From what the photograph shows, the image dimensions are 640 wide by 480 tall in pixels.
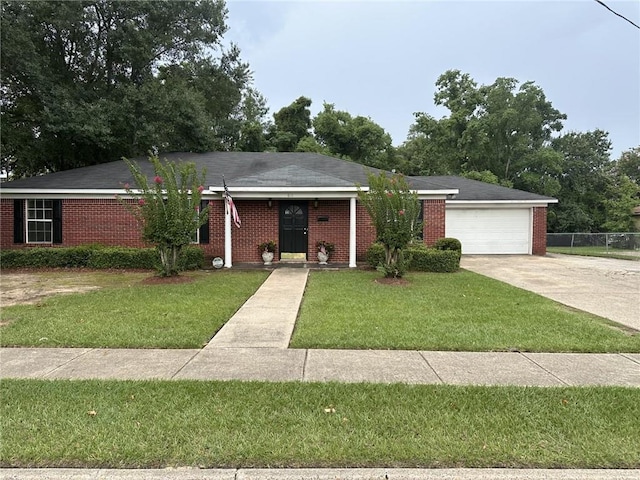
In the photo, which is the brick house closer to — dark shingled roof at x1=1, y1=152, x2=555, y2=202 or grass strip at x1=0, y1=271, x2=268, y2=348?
dark shingled roof at x1=1, y1=152, x2=555, y2=202

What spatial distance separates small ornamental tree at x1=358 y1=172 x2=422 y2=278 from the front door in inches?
160

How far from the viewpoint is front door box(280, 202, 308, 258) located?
14.2 m

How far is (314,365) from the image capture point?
14.9 feet

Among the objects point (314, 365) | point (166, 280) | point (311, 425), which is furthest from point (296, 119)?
point (311, 425)

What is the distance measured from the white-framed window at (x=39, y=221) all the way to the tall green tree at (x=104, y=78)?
14.7ft

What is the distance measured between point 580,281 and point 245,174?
11.9 meters

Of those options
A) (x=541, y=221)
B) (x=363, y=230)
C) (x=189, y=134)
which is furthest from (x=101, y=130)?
(x=541, y=221)

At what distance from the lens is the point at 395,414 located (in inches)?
131

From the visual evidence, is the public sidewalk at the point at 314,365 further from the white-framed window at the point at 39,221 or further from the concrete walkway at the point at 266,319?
the white-framed window at the point at 39,221

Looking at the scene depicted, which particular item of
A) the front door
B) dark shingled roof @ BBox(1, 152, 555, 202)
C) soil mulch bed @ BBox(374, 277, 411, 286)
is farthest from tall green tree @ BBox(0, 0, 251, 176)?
soil mulch bed @ BBox(374, 277, 411, 286)

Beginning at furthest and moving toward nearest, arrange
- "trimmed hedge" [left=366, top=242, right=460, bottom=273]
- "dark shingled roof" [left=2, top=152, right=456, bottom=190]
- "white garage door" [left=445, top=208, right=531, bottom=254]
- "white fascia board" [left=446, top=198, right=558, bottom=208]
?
"white garage door" [left=445, top=208, right=531, bottom=254]
"white fascia board" [left=446, top=198, right=558, bottom=208]
"dark shingled roof" [left=2, top=152, right=456, bottom=190]
"trimmed hedge" [left=366, top=242, right=460, bottom=273]

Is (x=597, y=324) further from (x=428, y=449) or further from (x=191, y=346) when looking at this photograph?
(x=191, y=346)

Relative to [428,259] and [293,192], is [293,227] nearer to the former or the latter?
[293,192]

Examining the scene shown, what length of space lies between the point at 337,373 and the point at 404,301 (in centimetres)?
396
